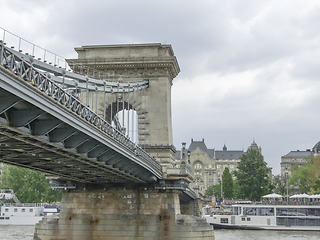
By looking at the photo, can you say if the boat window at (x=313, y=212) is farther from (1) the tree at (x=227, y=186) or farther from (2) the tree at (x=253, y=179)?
(1) the tree at (x=227, y=186)

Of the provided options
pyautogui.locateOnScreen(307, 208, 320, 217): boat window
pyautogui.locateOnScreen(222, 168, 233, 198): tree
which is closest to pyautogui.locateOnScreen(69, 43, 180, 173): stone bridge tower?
pyautogui.locateOnScreen(307, 208, 320, 217): boat window

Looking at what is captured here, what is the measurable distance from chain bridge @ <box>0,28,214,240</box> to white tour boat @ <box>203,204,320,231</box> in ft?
83.2

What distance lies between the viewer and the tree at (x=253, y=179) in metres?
95.8

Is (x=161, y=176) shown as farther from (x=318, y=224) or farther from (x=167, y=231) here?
(x=318, y=224)

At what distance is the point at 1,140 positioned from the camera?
66.3 ft

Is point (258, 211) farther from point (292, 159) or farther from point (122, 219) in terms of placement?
point (292, 159)

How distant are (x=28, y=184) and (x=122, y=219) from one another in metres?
58.7

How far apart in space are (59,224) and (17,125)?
23.0 metres

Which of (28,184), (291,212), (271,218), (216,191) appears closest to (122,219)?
(271,218)

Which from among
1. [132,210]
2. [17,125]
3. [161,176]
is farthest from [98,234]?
[17,125]

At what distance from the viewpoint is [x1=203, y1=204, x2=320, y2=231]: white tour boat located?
67.0m

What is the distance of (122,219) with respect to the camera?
38969 mm

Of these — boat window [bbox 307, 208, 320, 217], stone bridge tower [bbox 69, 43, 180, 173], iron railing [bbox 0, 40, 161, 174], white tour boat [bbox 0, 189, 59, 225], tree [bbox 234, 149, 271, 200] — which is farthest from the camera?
tree [bbox 234, 149, 271, 200]

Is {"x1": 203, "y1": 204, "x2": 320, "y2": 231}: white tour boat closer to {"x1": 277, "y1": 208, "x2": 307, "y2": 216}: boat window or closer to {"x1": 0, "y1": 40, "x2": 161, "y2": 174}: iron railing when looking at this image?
{"x1": 277, "y1": 208, "x2": 307, "y2": 216}: boat window
